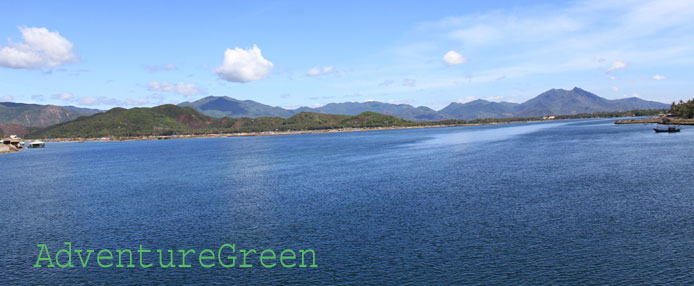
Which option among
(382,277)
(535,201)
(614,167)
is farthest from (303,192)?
(614,167)

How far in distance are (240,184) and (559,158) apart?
6224 cm

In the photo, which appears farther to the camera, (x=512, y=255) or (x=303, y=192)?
(x=303, y=192)

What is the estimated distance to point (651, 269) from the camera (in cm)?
2652

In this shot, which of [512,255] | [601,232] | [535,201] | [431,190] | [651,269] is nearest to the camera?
[651,269]

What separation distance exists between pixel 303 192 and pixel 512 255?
34.0m

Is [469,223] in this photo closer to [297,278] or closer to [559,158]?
[297,278]

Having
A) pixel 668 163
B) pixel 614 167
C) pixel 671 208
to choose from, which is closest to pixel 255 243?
pixel 671 208

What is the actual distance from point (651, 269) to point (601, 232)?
308 inches

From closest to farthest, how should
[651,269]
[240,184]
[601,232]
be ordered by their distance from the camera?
[651,269] < [601,232] < [240,184]

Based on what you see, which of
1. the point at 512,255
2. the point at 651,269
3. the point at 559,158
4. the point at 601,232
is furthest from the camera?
the point at 559,158

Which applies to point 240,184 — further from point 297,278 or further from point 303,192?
point 297,278

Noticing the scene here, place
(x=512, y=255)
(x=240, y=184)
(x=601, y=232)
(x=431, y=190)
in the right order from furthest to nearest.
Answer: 1. (x=240, y=184)
2. (x=431, y=190)
3. (x=601, y=232)
4. (x=512, y=255)

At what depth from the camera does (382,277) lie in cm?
2738

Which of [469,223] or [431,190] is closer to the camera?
[469,223]
